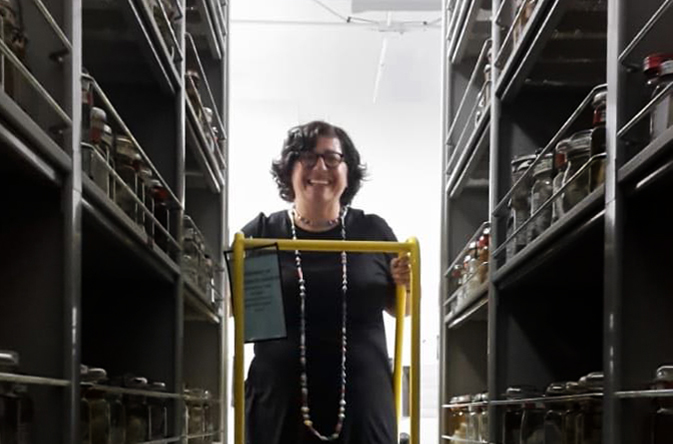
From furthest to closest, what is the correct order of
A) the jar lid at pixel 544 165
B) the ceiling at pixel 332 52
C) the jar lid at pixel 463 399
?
the ceiling at pixel 332 52 < the jar lid at pixel 463 399 < the jar lid at pixel 544 165

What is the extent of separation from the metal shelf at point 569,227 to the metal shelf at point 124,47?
78 centimetres

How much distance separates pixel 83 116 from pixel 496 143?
38.7 inches

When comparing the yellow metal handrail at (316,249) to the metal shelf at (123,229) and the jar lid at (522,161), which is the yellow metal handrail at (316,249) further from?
the jar lid at (522,161)

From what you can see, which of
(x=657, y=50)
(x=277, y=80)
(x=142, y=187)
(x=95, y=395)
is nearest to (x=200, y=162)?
(x=142, y=187)

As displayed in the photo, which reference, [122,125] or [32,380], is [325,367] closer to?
[122,125]

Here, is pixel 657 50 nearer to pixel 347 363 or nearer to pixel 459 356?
pixel 347 363

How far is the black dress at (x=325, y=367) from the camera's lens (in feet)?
7.84

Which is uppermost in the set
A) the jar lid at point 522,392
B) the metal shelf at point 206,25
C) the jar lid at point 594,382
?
the metal shelf at point 206,25

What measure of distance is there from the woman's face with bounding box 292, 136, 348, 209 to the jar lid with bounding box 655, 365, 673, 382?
1.53 metres

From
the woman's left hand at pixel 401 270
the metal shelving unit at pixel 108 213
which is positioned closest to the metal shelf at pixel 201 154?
the metal shelving unit at pixel 108 213

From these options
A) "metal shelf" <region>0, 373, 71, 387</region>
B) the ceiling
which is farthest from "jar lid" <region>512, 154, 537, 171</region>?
the ceiling

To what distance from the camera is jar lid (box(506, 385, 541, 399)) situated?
5.77ft

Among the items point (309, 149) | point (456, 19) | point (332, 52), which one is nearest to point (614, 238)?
point (309, 149)

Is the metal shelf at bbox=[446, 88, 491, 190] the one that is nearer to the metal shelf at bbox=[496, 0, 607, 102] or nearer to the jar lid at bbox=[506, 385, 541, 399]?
the metal shelf at bbox=[496, 0, 607, 102]
